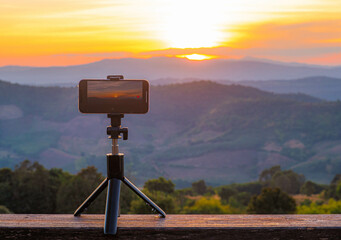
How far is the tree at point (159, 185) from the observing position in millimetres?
25569

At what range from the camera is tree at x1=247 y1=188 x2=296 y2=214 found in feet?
64.3

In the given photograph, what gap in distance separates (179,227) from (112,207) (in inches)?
20.4

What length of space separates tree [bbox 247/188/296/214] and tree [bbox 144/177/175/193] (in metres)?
5.99

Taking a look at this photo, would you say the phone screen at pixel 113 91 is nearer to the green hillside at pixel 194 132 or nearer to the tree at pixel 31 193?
the tree at pixel 31 193

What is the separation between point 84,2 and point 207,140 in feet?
245

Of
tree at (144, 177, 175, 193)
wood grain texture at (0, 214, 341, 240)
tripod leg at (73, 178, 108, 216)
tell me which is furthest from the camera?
tree at (144, 177, 175, 193)

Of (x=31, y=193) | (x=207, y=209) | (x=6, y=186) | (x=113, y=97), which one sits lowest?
(x=207, y=209)

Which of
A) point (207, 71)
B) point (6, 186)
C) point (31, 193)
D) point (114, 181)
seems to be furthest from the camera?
point (207, 71)

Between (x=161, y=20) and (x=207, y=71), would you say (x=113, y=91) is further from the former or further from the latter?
(x=207, y=71)

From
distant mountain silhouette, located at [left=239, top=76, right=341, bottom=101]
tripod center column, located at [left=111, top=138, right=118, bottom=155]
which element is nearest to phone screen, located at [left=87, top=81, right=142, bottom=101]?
tripod center column, located at [left=111, top=138, right=118, bottom=155]

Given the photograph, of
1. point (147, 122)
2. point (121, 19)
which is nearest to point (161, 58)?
point (147, 122)

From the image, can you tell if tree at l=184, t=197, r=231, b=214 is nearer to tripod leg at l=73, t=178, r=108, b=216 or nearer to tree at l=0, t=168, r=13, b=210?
tree at l=0, t=168, r=13, b=210

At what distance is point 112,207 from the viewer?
3719mm

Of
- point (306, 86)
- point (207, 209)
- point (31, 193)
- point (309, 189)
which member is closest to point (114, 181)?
point (31, 193)
